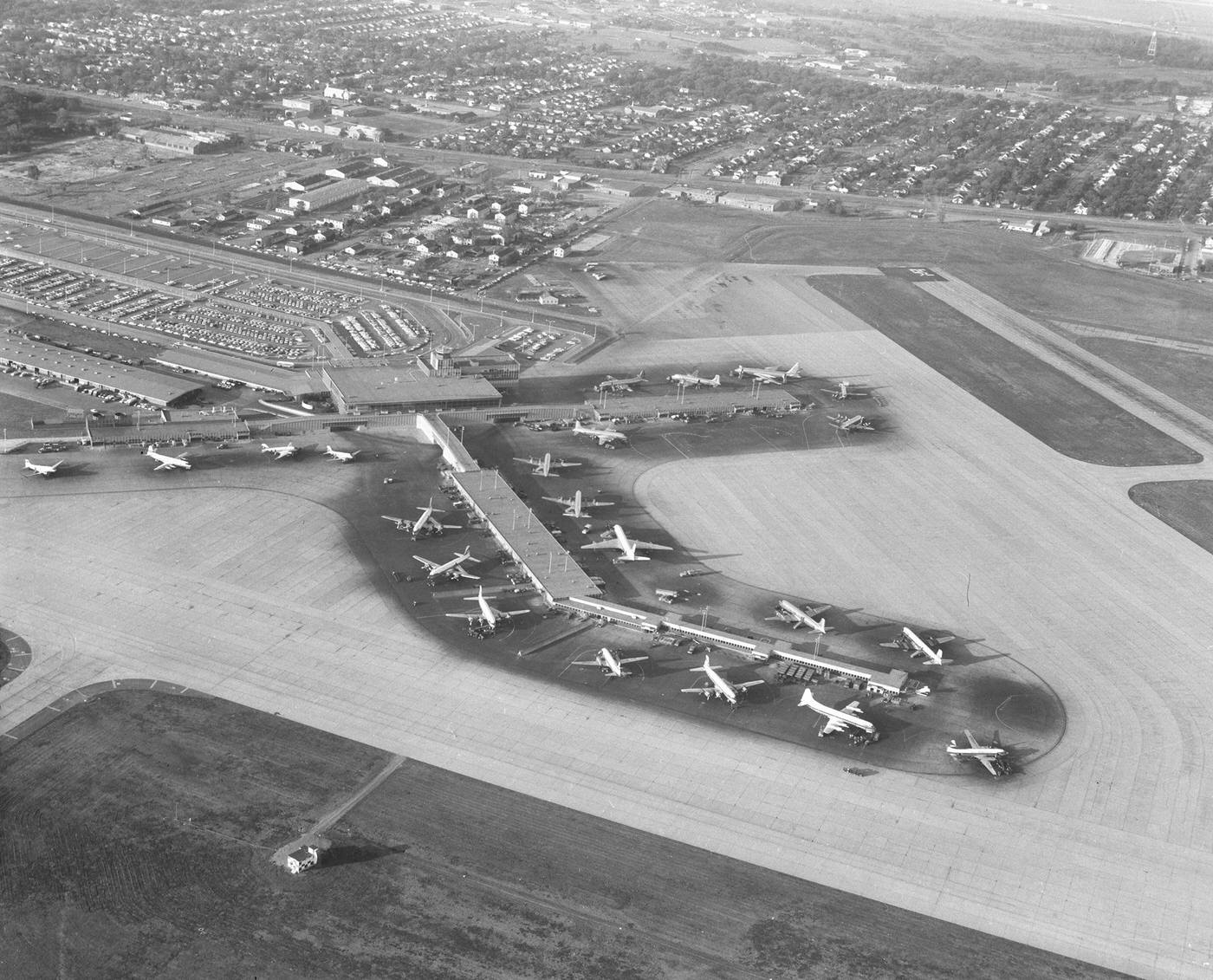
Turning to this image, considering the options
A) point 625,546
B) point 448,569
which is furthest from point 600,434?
point 448,569

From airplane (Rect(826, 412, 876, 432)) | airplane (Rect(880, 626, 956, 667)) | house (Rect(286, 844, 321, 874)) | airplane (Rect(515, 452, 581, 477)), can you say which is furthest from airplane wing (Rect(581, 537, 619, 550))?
house (Rect(286, 844, 321, 874))

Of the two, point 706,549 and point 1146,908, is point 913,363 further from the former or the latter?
point 1146,908

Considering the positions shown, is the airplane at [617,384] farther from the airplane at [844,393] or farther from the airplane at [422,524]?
the airplane at [422,524]

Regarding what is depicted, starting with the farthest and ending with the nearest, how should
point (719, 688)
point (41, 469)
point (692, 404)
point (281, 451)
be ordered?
point (692, 404), point (281, 451), point (41, 469), point (719, 688)

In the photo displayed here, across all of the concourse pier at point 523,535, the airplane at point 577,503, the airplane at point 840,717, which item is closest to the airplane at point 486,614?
the concourse pier at point 523,535

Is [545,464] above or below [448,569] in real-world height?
above

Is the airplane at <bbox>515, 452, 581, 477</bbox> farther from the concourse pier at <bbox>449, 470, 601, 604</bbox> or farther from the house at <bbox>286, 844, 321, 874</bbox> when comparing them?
the house at <bbox>286, 844, 321, 874</bbox>

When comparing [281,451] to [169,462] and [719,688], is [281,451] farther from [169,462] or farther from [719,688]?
[719,688]
